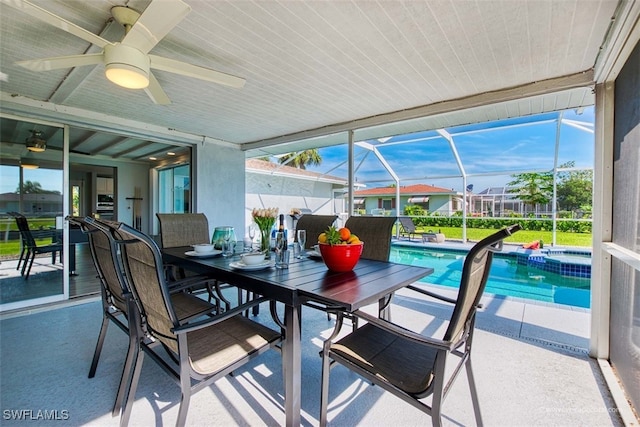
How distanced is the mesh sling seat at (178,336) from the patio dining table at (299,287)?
0.65 ft

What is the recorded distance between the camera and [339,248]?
71.1 inches

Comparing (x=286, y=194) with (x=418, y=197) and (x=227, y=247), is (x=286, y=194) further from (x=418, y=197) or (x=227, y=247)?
(x=227, y=247)

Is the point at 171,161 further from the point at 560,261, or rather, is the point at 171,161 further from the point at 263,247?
the point at 560,261

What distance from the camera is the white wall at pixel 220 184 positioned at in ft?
15.5

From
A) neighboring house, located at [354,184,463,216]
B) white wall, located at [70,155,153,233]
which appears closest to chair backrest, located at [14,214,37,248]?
white wall, located at [70,155,153,233]

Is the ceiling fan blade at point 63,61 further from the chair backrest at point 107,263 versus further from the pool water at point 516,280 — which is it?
the pool water at point 516,280

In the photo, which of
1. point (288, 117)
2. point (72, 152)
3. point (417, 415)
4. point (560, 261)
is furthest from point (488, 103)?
point (72, 152)

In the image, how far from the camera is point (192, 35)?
6.46ft

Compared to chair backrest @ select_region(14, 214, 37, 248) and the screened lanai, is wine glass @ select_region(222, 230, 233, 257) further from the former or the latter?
the screened lanai

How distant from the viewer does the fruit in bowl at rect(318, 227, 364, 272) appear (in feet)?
5.92

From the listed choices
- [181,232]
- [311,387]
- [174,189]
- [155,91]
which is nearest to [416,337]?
[311,387]

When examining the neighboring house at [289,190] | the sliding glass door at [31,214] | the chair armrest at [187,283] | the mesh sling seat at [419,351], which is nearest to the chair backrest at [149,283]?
the chair armrest at [187,283]

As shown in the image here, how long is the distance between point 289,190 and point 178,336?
8.70 meters

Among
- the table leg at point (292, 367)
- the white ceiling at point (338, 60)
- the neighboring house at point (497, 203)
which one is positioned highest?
the white ceiling at point (338, 60)
